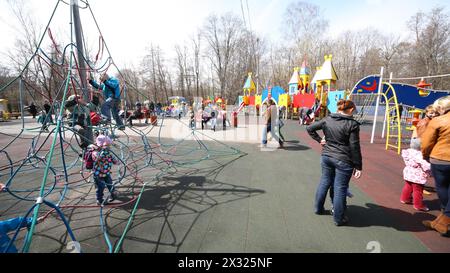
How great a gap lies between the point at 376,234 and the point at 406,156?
1502mm

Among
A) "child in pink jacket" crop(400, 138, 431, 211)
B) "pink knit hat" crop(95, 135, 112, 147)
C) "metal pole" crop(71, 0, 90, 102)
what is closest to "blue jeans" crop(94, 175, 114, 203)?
"pink knit hat" crop(95, 135, 112, 147)

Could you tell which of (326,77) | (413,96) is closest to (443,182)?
(413,96)

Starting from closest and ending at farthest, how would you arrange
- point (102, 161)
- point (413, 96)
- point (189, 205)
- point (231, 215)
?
1. point (231, 215)
2. point (102, 161)
3. point (189, 205)
4. point (413, 96)

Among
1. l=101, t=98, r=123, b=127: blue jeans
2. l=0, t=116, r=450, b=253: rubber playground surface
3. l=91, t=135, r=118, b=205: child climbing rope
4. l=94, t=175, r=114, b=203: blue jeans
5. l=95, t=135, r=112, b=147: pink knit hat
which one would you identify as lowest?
l=0, t=116, r=450, b=253: rubber playground surface

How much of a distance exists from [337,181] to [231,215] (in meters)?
1.54

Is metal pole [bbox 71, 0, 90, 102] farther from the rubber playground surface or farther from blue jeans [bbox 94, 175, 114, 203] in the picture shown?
the rubber playground surface

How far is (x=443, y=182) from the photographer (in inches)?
97.5

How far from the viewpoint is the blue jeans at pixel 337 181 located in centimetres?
247

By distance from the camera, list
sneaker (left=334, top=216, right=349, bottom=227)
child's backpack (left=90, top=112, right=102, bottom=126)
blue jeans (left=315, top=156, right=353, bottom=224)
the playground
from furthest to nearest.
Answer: child's backpack (left=90, top=112, right=102, bottom=126) < sneaker (left=334, top=216, right=349, bottom=227) < blue jeans (left=315, top=156, right=353, bottom=224) < the playground

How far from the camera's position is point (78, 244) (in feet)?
7.67

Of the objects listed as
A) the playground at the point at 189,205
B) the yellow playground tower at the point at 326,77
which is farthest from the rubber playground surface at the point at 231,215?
the yellow playground tower at the point at 326,77

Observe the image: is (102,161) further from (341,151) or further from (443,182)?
(443,182)

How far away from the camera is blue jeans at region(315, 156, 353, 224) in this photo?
247cm

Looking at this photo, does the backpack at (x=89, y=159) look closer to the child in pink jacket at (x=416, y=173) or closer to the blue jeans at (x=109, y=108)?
the blue jeans at (x=109, y=108)
